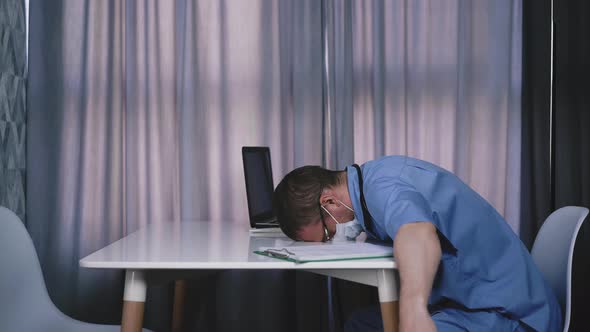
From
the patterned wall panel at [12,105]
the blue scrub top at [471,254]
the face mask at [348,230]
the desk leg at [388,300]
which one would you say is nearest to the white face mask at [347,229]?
the face mask at [348,230]

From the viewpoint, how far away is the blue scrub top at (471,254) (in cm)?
150

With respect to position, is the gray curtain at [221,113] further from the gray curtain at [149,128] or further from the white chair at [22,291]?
the white chair at [22,291]

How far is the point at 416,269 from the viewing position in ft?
4.10

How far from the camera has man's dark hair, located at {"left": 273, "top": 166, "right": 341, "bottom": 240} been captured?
66.7 inches

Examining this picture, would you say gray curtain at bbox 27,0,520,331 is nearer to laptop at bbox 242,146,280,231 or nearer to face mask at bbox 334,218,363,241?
laptop at bbox 242,146,280,231

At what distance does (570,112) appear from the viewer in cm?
257

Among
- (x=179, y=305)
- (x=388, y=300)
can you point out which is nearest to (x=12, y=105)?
(x=179, y=305)

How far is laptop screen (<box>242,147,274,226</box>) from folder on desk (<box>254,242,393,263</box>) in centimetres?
55

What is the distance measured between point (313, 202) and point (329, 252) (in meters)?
0.21

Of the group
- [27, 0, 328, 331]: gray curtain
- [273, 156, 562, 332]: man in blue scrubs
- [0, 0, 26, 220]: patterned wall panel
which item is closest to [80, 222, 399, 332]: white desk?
[273, 156, 562, 332]: man in blue scrubs

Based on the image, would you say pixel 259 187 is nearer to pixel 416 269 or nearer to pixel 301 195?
pixel 301 195

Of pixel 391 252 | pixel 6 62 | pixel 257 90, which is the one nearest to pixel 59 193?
pixel 6 62

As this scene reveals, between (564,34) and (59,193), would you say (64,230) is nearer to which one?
(59,193)

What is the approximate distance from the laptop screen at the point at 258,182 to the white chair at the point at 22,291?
688 millimetres
